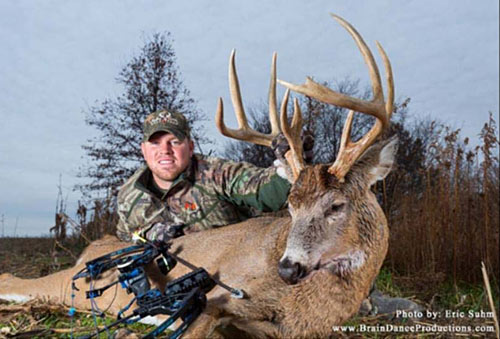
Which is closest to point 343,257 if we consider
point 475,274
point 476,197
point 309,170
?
point 309,170

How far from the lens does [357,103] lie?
2.97 metres

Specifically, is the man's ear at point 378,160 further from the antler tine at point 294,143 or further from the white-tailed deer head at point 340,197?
the antler tine at point 294,143

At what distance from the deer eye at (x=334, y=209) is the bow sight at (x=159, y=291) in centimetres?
70

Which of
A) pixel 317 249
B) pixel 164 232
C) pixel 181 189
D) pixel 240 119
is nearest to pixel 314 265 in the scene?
pixel 317 249

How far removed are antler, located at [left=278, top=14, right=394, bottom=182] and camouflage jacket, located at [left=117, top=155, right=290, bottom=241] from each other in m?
1.56

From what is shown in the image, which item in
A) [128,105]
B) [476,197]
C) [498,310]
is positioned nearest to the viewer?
[498,310]

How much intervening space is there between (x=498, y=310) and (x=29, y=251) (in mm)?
9727

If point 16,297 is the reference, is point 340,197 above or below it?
above

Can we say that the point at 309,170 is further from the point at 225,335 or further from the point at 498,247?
the point at 498,247

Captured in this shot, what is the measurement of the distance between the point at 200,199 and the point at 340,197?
6.92 ft

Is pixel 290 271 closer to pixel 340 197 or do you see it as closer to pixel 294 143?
pixel 340 197

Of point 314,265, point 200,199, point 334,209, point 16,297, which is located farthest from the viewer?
point 200,199

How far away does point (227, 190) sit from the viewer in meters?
4.61

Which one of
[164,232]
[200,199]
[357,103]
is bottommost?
[164,232]
